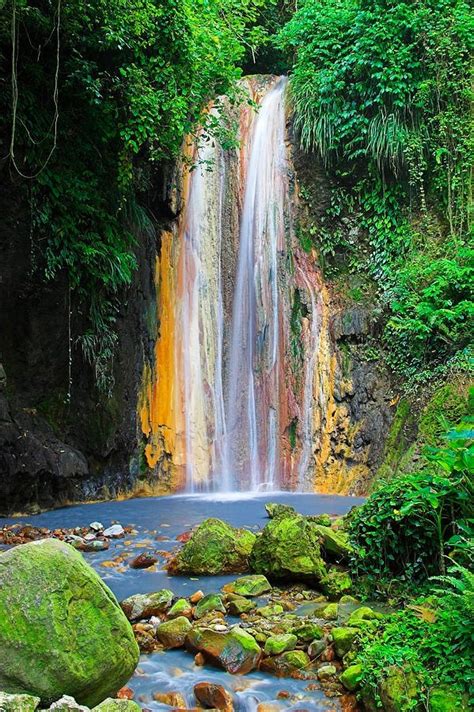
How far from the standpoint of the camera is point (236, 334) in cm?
1215

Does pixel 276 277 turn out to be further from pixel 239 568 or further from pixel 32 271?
pixel 239 568

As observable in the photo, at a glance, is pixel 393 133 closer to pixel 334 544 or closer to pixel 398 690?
pixel 334 544

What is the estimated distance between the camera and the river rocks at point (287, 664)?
12.1 feet

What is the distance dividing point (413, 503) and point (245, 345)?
789 cm

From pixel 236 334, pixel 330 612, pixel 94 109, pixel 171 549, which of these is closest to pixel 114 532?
pixel 171 549

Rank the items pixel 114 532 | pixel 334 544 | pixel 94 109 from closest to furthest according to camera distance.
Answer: pixel 334 544 < pixel 114 532 < pixel 94 109

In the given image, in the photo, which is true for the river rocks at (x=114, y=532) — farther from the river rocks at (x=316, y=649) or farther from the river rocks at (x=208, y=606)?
the river rocks at (x=316, y=649)

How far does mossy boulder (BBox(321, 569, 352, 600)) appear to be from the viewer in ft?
15.7

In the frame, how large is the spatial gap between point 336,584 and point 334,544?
1.75ft

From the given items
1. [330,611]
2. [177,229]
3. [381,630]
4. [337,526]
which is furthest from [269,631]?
[177,229]

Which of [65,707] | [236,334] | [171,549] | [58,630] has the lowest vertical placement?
[171,549]

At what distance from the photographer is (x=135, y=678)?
3666 mm

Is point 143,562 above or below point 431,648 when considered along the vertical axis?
below

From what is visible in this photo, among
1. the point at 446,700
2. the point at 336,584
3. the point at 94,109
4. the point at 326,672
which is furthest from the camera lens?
the point at 94,109
